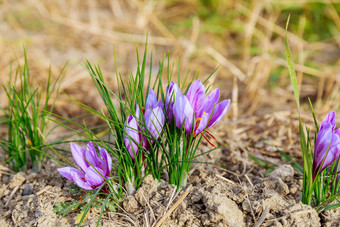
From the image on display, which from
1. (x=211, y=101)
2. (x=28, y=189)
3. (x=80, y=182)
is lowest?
(x=28, y=189)

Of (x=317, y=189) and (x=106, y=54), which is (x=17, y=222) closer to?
(x=317, y=189)

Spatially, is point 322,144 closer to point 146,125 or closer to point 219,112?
point 219,112

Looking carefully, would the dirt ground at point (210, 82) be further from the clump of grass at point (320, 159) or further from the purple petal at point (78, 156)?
the purple petal at point (78, 156)

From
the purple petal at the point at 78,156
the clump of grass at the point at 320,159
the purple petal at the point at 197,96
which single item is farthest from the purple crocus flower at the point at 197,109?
the purple petal at the point at 78,156

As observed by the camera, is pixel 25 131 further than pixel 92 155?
Yes

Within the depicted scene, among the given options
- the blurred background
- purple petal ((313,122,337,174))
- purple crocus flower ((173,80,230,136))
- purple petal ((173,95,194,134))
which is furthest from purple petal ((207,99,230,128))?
the blurred background

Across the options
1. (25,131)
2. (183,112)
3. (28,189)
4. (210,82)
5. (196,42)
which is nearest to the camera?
(183,112)

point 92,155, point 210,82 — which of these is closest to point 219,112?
point 92,155
